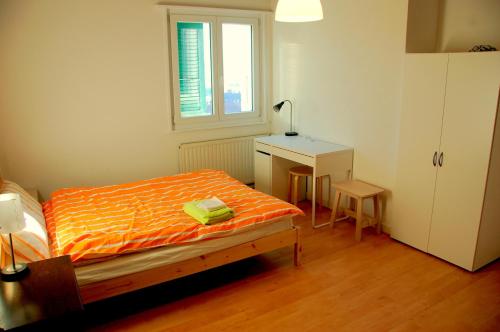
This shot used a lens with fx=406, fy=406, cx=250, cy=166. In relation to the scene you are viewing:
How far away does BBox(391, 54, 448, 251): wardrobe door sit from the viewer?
3.15 metres

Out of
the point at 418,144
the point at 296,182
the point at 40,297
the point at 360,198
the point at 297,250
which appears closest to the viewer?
the point at 40,297

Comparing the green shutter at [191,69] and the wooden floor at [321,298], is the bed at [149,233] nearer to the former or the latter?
the wooden floor at [321,298]

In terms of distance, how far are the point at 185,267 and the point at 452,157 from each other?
2.16 m

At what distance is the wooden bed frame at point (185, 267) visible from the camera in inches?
97.3

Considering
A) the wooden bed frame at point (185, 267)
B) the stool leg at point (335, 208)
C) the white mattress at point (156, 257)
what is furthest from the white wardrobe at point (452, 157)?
the white mattress at point (156, 257)

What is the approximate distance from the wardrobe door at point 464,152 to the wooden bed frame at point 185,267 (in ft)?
3.91

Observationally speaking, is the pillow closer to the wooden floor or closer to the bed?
the bed

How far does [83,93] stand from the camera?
3.83 metres

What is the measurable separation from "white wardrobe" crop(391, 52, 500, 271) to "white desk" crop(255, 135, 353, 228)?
24.9 inches

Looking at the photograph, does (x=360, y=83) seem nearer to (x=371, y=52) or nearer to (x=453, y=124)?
(x=371, y=52)

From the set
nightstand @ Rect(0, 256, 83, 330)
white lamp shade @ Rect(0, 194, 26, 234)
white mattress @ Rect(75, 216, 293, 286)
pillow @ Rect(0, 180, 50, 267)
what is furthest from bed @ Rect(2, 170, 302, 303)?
white lamp shade @ Rect(0, 194, 26, 234)

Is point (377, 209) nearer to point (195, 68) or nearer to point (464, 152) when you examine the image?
point (464, 152)

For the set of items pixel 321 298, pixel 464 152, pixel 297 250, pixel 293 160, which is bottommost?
pixel 321 298

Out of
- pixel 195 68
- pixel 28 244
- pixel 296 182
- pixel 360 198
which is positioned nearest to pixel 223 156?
pixel 296 182
